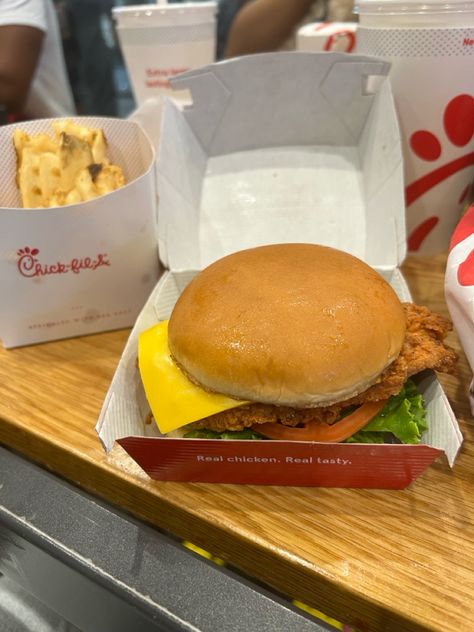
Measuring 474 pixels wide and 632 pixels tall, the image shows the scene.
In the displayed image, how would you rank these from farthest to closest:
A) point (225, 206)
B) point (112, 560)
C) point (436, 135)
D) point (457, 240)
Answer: point (225, 206)
point (436, 135)
point (457, 240)
point (112, 560)

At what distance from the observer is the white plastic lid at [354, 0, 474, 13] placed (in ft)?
3.62

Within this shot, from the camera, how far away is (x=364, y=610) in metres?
0.73

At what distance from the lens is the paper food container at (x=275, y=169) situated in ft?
3.88

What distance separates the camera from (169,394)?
91 centimetres

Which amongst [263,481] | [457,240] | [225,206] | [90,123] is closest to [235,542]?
[263,481]

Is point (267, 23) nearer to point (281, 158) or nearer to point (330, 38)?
point (330, 38)

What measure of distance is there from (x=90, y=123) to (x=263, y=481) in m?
1.07

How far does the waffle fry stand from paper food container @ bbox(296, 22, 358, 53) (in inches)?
35.4

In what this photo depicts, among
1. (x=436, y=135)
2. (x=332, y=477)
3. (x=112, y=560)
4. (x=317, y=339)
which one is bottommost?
(x=112, y=560)

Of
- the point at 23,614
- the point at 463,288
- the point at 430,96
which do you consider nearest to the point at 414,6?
the point at 430,96

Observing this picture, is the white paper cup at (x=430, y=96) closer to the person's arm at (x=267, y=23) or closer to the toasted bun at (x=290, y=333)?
the toasted bun at (x=290, y=333)

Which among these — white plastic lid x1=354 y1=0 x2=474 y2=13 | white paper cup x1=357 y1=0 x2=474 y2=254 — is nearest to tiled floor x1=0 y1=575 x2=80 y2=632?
white paper cup x1=357 y1=0 x2=474 y2=254

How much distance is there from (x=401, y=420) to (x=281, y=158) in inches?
35.9

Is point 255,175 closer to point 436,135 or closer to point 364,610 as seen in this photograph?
point 436,135
